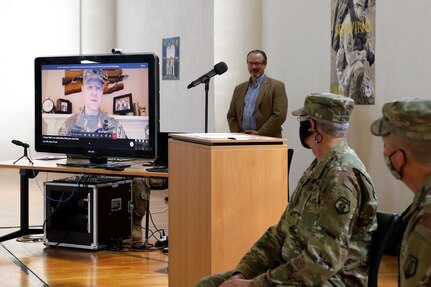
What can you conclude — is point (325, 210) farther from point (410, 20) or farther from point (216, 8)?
point (216, 8)

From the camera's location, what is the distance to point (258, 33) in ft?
34.7

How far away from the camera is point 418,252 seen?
78.9 inches

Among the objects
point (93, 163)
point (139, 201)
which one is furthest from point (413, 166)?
point (139, 201)

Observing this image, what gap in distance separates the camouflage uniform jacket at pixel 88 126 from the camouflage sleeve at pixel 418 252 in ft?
16.6

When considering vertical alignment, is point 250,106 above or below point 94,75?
below

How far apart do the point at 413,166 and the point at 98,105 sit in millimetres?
5224

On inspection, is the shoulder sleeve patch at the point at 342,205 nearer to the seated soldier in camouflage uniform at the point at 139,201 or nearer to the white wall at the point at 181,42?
the seated soldier in camouflage uniform at the point at 139,201

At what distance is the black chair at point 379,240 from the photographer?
3.06 m

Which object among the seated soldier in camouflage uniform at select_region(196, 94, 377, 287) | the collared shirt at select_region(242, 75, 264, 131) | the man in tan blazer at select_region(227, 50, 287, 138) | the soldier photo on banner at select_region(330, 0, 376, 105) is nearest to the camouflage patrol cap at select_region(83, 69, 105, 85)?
the man in tan blazer at select_region(227, 50, 287, 138)

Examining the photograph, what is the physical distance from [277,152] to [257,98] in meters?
4.29

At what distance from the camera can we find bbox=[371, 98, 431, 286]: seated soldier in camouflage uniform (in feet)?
6.57

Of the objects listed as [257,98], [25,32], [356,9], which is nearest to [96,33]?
[25,32]

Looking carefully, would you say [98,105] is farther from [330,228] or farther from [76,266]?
[330,228]

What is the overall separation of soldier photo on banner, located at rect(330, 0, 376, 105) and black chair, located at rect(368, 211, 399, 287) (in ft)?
15.0
